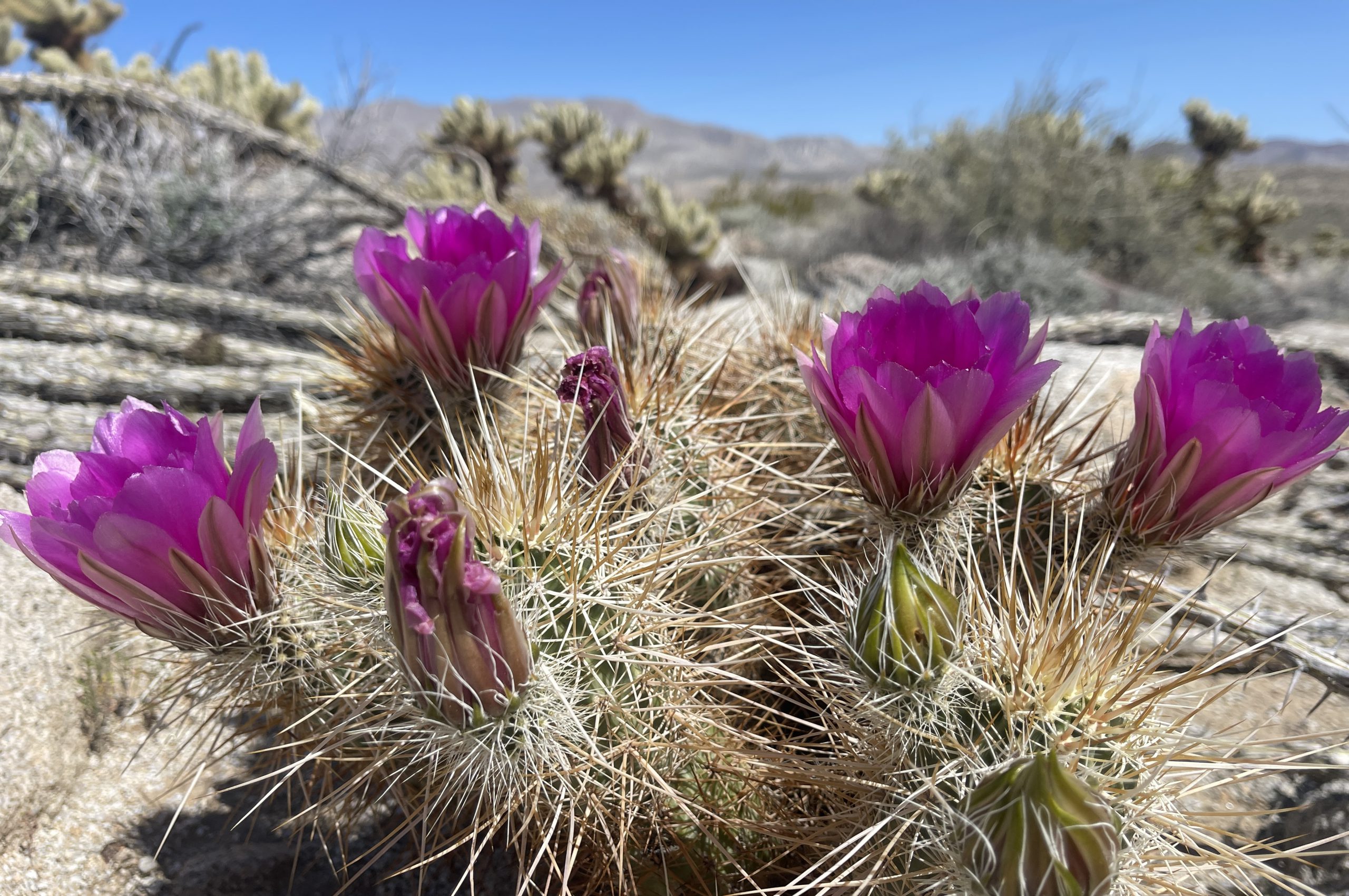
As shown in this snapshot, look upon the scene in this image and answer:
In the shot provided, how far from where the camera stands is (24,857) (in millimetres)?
1335

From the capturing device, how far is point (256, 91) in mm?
8195

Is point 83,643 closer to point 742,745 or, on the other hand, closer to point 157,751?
point 157,751

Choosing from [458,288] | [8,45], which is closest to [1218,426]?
[458,288]

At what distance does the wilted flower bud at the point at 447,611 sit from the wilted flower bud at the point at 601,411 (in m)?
0.31

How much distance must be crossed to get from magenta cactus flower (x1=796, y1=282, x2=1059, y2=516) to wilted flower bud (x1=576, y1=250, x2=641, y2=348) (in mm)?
596

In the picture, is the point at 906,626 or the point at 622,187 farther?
the point at 622,187

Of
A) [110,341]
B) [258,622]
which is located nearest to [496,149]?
[110,341]

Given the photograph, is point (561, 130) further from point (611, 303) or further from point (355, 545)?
point (355, 545)

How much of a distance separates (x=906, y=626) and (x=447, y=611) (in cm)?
47

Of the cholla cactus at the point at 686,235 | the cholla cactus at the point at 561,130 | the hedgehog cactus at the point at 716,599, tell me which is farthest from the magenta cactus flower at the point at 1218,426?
the cholla cactus at the point at 561,130

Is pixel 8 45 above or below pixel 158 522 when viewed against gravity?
above

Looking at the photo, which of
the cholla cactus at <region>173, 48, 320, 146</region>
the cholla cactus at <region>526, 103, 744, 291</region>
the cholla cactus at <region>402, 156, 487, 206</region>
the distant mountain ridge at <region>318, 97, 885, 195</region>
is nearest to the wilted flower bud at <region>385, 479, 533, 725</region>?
the cholla cactus at <region>526, 103, 744, 291</region>

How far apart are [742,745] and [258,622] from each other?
2.37 ft

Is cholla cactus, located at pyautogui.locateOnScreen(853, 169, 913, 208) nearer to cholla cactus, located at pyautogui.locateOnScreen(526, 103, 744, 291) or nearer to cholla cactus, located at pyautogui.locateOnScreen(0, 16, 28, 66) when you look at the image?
cholla cactus, located at pyautogui.locateOnScreen(526, 103, 744, 291)
